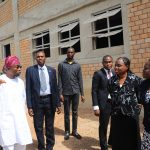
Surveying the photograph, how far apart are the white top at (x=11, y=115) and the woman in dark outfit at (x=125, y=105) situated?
1293mm

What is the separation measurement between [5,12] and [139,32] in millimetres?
9483

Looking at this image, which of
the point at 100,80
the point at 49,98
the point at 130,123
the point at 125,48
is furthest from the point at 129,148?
the point at 125,48

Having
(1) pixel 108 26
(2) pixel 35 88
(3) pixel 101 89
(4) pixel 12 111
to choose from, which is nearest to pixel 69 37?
(1) pixel 108 26

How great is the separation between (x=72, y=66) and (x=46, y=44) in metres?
5.56

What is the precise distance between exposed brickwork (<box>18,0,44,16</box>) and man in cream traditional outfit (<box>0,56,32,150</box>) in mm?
8312

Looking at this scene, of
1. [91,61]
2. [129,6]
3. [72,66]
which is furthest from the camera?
[91,61]

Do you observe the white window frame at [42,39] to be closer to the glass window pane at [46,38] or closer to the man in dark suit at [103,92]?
the glass window pane at [46,38]

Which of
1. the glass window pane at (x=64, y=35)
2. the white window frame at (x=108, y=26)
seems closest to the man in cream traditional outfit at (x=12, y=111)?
the white window frame at (x=108, y=26)

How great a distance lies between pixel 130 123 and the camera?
4.75m

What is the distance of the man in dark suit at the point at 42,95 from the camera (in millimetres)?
6148

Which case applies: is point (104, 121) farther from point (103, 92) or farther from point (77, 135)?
point (77, 135)

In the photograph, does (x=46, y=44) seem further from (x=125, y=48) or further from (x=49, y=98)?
(x=49, y=98)

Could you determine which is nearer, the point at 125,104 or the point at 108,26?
the point at 125,104

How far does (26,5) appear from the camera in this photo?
14.0 m
